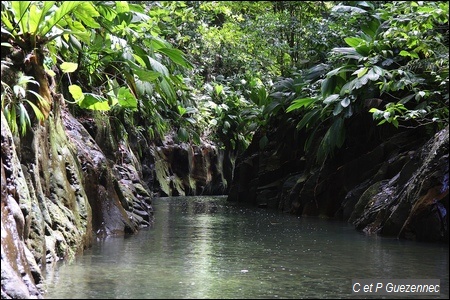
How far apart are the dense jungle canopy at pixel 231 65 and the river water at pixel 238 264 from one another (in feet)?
4.96

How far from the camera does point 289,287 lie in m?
4.42

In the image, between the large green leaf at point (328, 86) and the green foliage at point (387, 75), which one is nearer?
the green foliage at point (387, 75)

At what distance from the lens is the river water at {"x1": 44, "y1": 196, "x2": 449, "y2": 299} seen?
4.24 meters

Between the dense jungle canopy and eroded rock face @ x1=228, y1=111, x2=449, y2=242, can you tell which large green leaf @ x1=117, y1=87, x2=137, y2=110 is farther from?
eroded rock face @ x1=228, y1=111, x2=449, y2=242

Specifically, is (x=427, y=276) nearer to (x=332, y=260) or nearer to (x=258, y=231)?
(x=332, y=260)

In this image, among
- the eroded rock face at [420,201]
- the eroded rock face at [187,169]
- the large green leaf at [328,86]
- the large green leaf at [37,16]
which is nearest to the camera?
the large green leaf at [37,16]

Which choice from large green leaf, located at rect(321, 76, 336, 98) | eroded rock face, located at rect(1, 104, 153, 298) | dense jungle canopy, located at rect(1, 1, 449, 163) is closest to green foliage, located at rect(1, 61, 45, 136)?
dense jungle canopy, located at rect(1, 1, 449, 163)

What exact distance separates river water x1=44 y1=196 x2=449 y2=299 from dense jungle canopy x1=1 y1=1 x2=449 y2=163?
1.51 m

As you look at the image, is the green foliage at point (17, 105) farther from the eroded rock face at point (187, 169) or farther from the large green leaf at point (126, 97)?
the eroded rock face at point (187, 169)

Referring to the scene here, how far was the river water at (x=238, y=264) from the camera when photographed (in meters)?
4.24

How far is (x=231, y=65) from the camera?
21453 mm

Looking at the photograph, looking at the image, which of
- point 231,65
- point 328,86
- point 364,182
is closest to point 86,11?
point 328,86

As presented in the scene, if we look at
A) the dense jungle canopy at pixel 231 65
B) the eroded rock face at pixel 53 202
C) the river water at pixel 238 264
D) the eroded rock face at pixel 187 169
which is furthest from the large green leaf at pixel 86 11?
the eroded rock face at pixel 187 169

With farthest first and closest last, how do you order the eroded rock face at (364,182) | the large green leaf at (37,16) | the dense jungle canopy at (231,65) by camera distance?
1. the eroded rock face at (364,182)
2. the dense jungle canopy at (231,65)
3. the large green leaf at (37,16)
